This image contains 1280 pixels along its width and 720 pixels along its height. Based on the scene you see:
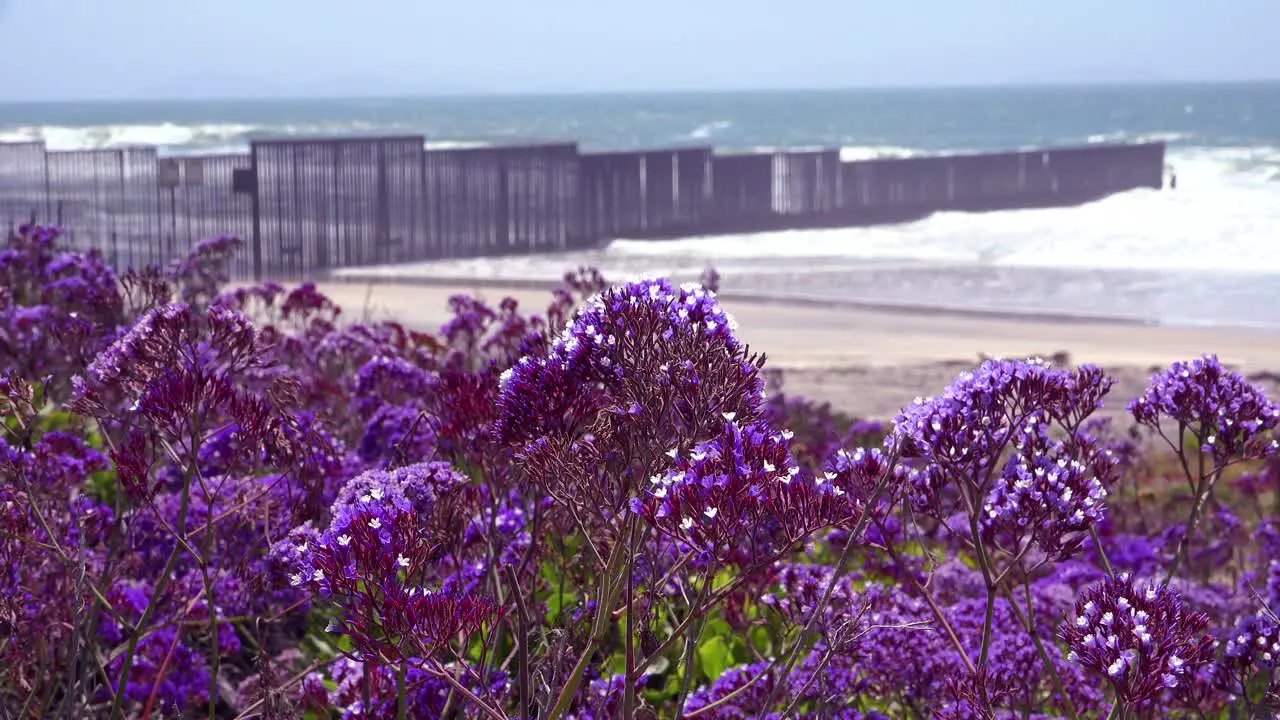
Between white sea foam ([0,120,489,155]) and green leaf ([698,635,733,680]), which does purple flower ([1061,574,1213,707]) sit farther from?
white sea foam ([0,120,489,155])

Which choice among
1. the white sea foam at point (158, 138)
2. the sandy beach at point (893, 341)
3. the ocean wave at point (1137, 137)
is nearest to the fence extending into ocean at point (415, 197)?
the sandy beach at point (893, 341)

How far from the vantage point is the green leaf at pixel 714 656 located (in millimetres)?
4402

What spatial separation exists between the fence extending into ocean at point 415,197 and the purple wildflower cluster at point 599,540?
11513mm

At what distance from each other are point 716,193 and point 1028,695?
1116 inches

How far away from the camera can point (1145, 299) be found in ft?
69.5

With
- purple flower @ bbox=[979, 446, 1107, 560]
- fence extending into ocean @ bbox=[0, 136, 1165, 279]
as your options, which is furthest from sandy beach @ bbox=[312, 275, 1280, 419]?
purple flower @ bbox=[979, 446, 1107, 560]

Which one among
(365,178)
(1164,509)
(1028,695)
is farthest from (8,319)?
(365,178)

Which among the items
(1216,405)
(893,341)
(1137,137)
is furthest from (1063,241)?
(1137,137)

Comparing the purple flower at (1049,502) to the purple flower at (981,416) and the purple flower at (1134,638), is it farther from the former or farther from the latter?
the purple flower at (1134,638)

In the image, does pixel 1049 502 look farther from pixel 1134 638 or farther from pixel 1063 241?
pixel 1063 241

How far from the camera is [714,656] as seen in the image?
4438mm

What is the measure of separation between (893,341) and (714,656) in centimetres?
1208

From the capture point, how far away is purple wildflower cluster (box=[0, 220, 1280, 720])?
202 cm

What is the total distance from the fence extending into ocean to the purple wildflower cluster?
11.5 meters
